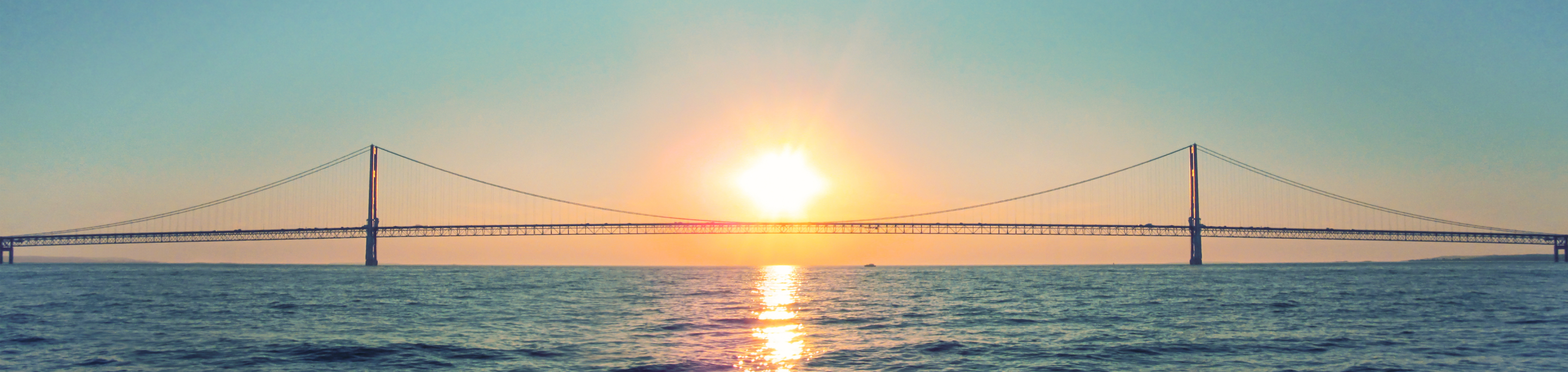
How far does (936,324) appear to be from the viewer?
24172 millimetres

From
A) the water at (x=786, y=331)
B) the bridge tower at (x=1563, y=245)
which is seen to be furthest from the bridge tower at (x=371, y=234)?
the bridge tower at (x=1563, y=245)

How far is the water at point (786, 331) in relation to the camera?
16.7 metres

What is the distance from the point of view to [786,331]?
73.5ft

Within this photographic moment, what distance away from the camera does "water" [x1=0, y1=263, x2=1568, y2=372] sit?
16.7 meters

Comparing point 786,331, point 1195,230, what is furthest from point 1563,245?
point 786,331

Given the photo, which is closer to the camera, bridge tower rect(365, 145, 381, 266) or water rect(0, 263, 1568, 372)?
water rect(0, 263, 1568, 372)

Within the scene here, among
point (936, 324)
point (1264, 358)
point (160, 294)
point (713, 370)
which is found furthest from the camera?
point (160, 294)

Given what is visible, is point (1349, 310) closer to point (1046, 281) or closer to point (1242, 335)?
point (1242, 335)

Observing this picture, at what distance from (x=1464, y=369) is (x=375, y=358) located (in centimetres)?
1948

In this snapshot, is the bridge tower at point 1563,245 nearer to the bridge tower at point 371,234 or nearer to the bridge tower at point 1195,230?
the bridge tower at point 1195,230

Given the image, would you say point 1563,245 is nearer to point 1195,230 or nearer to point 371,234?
point 1195,230

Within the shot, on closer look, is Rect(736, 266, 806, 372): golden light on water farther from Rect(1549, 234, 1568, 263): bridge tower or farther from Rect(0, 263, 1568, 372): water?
Rect(1549, 234, 1568, 263): bridge tower

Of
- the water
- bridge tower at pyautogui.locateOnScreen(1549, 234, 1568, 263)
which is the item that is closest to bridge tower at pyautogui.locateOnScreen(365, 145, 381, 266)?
the water

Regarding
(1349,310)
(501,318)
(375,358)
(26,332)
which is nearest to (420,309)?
(501,318)
